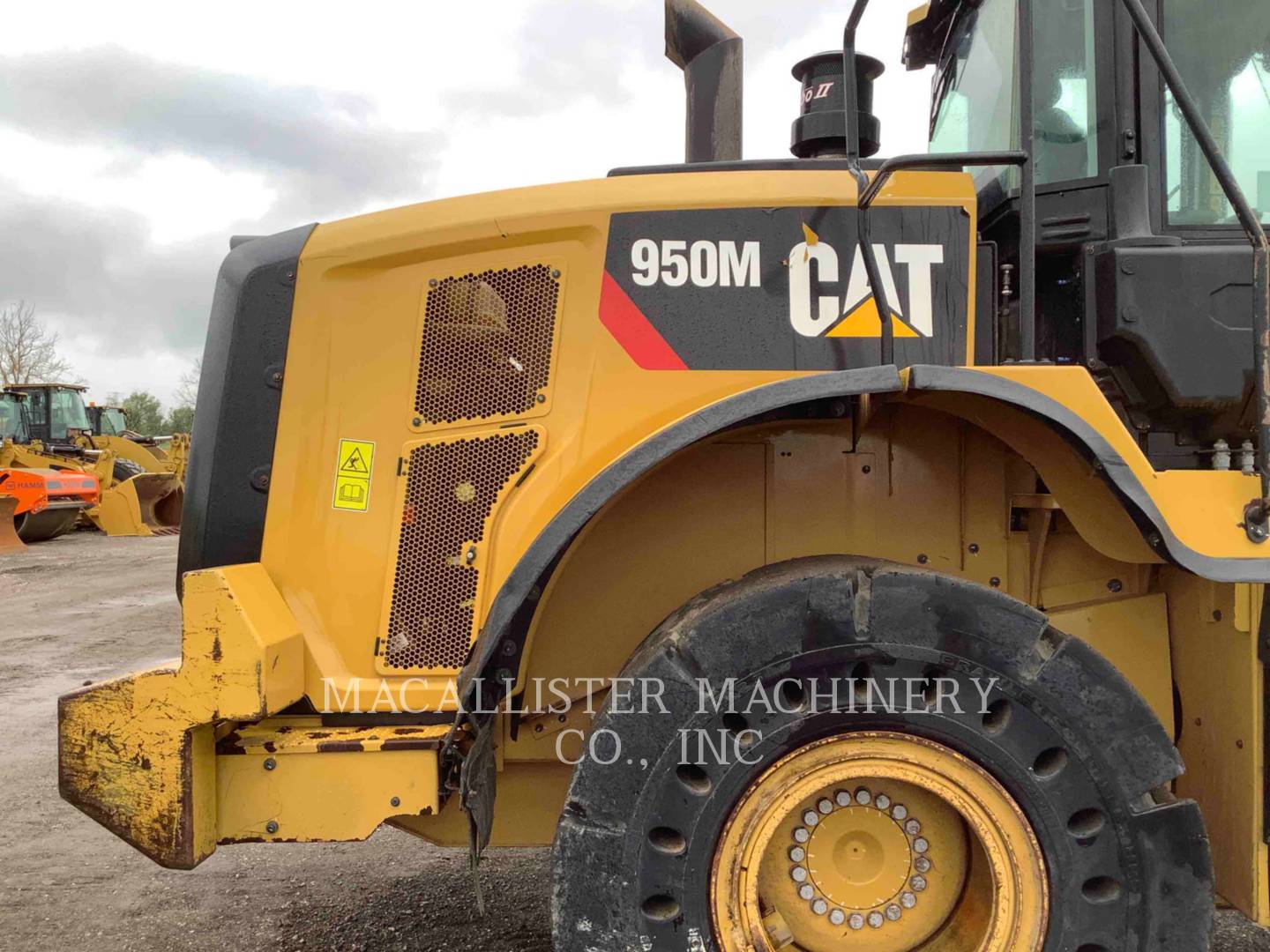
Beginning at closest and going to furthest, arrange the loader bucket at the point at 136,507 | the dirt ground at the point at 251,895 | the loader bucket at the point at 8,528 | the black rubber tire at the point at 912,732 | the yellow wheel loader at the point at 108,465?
the black rubber tire at the point at 912,732 < the dirt ground at the point at 251,895 < the loader bucket at the point at 8,528 < the loader bucket at the point at 136,507 < the yellow wheel loader at the point at 108,465

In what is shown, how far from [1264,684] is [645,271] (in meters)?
1.67

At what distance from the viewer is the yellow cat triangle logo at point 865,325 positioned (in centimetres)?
204

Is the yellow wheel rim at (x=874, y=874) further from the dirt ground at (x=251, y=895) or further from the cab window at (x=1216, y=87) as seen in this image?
the cab window at (x=1216, y=87)

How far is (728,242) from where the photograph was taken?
2076mm

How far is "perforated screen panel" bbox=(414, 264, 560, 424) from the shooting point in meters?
2.15

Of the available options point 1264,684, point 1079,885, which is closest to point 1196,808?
point 1079,885

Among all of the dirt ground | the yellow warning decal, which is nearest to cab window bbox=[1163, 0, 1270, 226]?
the yellow warning decal

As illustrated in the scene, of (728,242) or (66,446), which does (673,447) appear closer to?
(728,242)

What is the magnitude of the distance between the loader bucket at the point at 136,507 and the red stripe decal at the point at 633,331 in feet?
52.0

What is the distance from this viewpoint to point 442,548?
A: 2.15 m

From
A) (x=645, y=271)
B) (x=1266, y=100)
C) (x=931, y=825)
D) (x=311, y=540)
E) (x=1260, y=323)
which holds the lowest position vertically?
(x=931, y=825)

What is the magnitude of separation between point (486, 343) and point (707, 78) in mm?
1201

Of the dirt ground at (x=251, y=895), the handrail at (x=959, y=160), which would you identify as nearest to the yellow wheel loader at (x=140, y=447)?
the dirt ground at (x=251, y=895)

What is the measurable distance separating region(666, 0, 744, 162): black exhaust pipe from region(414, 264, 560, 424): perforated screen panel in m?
A: 0.92
